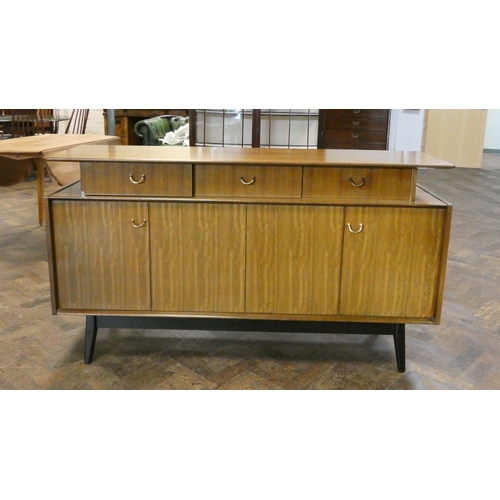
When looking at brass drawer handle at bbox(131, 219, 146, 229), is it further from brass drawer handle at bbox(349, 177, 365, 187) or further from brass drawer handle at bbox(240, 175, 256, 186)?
brass drawer handle at bbox(349, 177, 365, 187)

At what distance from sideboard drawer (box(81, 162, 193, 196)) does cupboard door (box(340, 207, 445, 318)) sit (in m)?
0.63

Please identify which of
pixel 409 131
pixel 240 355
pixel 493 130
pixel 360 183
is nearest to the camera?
pixel 360 183

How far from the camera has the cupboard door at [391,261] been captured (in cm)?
213

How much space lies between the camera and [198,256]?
2.22 m

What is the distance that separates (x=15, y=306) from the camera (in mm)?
2900

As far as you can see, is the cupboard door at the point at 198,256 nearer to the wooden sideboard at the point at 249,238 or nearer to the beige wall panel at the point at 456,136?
the wooden sideboard at the point at 249,238

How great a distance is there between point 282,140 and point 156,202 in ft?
10.6

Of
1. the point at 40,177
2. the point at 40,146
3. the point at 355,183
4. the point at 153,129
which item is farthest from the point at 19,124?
the point at 355,183

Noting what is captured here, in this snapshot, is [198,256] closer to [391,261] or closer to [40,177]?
[391,261]

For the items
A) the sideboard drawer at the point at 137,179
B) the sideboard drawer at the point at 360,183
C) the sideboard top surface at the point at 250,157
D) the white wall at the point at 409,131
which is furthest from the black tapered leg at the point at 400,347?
the white wall at the point at 409,131

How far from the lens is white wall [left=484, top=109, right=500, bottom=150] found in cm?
976

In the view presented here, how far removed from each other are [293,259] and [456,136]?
696 centimetres

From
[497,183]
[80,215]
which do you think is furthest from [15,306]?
[497,183]

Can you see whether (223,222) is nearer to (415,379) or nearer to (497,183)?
(415,379)
